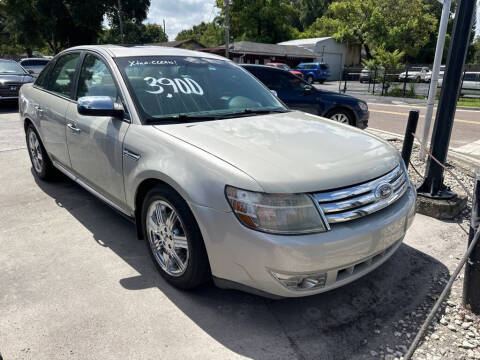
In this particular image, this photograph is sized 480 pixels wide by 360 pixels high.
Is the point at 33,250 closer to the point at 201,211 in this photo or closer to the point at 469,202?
the point at 201,211

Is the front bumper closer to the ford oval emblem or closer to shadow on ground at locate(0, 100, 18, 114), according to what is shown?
the ford oval emblem

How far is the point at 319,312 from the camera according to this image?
2.63 m

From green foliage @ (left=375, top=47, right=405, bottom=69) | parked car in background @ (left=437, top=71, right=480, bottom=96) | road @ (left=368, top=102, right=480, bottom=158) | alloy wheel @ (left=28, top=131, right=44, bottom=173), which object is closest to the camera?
alloy wheel @ (left=28, top=131, right=44, bottom=173)

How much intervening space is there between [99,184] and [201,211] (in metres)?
1.52

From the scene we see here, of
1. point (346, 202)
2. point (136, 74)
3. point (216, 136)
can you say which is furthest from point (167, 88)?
point (346, 202)

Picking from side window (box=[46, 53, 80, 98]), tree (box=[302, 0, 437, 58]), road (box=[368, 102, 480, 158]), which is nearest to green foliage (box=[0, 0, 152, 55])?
tree (box=[302, 0, 437, 58])

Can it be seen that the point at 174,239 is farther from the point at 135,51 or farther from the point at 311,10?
the point at 311,10

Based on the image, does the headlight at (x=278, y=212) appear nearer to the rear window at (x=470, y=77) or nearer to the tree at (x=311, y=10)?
the rear window at (x=470, y=77)

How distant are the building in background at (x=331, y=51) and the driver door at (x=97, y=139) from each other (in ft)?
156

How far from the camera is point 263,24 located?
5534cm

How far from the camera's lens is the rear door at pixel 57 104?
3893 mm

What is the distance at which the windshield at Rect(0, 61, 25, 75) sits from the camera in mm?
12500

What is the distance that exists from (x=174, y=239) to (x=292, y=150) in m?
1.01

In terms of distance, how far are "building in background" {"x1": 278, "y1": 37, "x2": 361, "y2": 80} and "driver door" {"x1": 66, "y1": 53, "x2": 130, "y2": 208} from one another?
47454 millimetres
